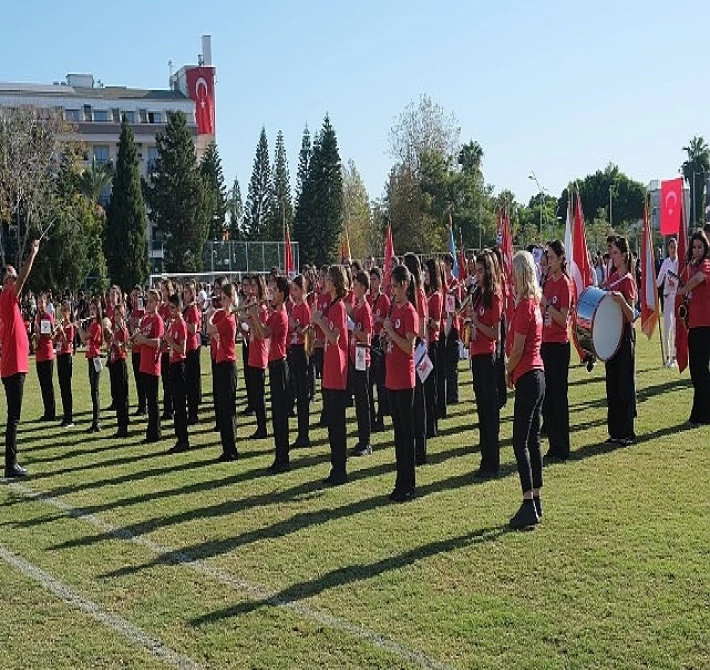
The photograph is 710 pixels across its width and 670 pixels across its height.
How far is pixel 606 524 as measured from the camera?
24.5ft

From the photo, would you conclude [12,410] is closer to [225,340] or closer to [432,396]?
[225,340]

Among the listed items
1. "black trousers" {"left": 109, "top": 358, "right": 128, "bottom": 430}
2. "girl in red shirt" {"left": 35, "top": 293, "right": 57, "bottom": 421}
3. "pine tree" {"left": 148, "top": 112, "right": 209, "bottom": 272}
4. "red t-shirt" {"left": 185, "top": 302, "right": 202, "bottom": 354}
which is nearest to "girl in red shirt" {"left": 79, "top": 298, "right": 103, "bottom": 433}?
"black trousers" {"left": 109, "top": 358, "right": 128, "bottom": 430}

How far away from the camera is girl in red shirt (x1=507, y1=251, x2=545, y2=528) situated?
757cm

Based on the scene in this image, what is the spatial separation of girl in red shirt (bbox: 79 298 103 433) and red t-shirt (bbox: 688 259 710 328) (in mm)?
9642

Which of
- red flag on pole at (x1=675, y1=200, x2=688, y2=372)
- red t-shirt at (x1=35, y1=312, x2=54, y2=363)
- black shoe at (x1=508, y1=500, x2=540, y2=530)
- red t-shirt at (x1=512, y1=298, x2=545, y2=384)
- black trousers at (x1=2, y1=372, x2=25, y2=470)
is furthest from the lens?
red t-shirt at (x1=35, y1=312, x2=54, y2=363)

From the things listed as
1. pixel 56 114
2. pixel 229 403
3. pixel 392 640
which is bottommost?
pixel 392 640

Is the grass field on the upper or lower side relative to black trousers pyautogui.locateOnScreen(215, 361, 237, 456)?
lower

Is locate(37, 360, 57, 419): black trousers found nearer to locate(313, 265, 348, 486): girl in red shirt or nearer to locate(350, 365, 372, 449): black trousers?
locate(350, 365, 372, 449): black trousers

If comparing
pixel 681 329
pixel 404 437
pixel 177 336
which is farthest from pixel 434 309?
pixel 681 329

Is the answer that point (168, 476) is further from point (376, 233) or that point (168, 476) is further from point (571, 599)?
point (376, 233)

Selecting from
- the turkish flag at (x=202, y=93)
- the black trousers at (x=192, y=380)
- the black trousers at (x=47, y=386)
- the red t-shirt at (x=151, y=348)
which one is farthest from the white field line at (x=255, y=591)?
the turkish flag at (x=202, y=93)

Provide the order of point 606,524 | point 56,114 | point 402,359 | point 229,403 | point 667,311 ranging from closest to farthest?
point 606,524 → point 402,359 → point 229,403 → point 667,311 → point 56,114

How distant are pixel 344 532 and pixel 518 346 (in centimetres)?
230

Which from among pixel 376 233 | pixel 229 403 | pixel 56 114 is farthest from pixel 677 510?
pixel 376 233
